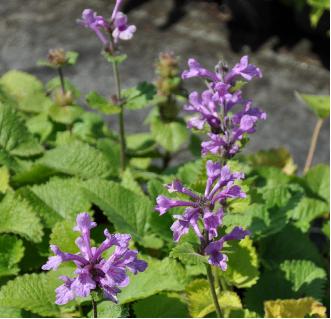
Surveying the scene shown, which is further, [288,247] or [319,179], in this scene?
[319,179]

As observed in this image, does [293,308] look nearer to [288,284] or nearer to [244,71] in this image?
[288,284]

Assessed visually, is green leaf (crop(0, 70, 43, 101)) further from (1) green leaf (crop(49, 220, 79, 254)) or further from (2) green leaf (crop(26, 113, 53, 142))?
(1) green leaf (crop(49, 220, 79, 254))

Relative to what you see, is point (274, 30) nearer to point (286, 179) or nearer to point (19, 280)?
point (286, 179)

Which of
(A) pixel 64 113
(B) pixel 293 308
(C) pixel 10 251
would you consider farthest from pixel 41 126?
(B) pixel 293 308

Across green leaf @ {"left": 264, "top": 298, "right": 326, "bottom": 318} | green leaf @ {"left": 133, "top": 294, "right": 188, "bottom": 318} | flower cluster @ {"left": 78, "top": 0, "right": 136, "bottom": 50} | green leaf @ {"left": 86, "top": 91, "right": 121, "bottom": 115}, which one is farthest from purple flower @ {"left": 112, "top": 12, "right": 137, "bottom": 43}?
green leaf @ {"left": 264, "top": 298, "right": 326, "bottom": 318}

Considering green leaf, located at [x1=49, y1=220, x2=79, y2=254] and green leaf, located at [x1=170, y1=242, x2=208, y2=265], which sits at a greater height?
green leaf, located at [x1=170, y1=242, x2=208, y2=265]

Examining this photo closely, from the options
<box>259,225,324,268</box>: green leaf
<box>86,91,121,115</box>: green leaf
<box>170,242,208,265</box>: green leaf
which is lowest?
<box>259,225,324,268</box>: green leaf

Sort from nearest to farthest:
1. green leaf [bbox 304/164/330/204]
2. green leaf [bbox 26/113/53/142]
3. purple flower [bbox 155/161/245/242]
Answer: purple flower [bbox 155/161/245/242]
green leaf [bbox 304/164/330/204]
green leaf [bbox 26/113/53/142]
